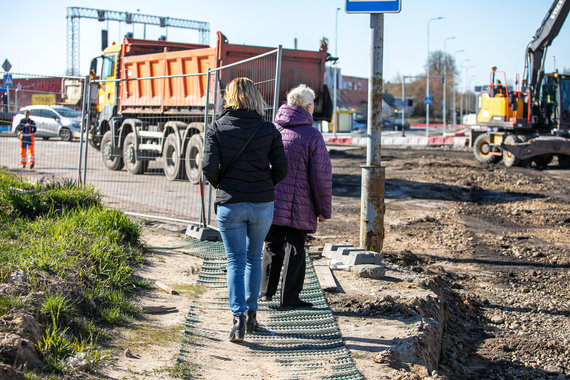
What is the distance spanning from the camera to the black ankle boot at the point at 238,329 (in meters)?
4.71

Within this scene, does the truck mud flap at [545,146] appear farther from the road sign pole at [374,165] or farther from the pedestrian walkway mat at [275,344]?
the pedestrian walkway mat at [275,344]

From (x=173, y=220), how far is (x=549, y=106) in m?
17.0

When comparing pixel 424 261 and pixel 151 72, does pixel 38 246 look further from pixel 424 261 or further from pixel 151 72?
pixel 151 72

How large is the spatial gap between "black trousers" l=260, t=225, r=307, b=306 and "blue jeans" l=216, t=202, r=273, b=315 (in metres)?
0.60

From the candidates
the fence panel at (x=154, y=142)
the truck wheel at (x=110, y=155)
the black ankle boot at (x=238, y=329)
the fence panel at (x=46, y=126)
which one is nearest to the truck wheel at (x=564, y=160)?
the fence panel at (x=154, y=142)

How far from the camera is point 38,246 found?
19.0ft

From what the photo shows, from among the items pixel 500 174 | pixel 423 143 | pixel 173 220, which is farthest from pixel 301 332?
pixel 423 143

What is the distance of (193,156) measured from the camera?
15.5m

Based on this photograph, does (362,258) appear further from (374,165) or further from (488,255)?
(488,255)

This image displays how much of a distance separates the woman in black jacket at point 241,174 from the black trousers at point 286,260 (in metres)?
0.70

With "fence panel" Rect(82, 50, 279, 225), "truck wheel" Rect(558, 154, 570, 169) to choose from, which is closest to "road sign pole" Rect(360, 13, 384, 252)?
"fence panel" Rect(82, 50, 279, 225)

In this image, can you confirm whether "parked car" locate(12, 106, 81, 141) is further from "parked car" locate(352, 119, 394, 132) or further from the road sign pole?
"parked car" locate(352, 119, 394, 132)

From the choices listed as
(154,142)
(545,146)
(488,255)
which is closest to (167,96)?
(154,142)

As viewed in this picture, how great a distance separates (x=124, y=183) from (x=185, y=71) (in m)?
3.31
